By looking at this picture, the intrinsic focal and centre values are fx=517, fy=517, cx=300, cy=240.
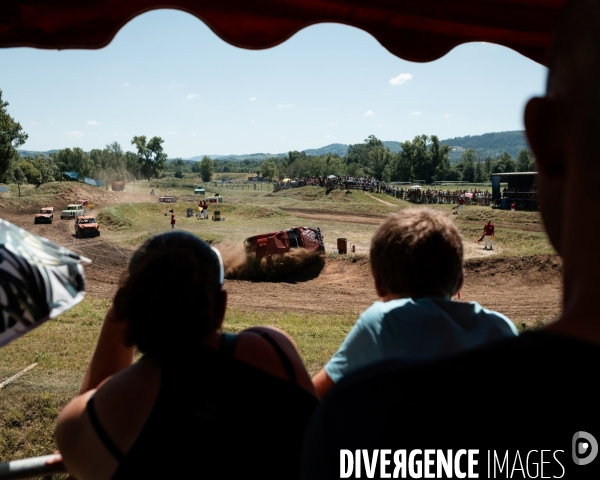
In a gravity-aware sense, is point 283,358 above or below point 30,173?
below

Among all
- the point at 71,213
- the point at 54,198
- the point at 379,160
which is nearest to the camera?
the point at 71,213

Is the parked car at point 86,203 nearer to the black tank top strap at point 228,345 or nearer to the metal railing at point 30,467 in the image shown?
the metal railing at point 30,467

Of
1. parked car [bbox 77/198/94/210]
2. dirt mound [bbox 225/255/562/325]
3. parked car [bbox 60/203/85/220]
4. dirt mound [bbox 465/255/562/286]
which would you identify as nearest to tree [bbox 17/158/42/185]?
parked car [bbox 77/198/94/210]

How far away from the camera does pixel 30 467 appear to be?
197 centimetres

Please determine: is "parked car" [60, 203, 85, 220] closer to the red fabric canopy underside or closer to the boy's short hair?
the red fabric canopy underside

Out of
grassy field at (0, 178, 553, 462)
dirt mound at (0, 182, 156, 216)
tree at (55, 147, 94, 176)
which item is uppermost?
tree at (55, 147, 94, 176)

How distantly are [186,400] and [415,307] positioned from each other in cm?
86

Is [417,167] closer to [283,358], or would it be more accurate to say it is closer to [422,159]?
[422,159]

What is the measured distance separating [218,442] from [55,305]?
75cm

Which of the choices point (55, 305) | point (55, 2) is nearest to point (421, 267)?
point (55, 305)

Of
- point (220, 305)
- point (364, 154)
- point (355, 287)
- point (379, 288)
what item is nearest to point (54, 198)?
point (355, 287)

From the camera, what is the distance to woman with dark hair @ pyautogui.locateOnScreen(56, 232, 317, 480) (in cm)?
138

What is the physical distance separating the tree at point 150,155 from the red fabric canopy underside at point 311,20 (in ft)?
392

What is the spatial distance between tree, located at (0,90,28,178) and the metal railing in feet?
140
